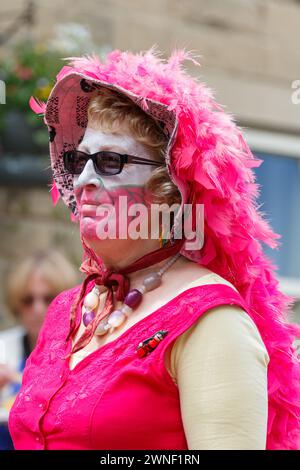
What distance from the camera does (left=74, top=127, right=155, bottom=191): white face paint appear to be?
2.19m

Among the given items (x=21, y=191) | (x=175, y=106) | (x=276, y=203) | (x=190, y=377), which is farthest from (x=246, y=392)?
(x=276, y=203)

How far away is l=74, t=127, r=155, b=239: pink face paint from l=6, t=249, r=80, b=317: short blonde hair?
1.92 meters

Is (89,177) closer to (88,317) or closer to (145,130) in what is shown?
(145,130)

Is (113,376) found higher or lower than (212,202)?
lower

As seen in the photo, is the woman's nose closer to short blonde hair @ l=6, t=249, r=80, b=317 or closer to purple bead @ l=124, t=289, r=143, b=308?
purple bead @ l=124, t=289, r=143, b=308

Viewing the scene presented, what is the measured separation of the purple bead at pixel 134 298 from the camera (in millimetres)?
2159

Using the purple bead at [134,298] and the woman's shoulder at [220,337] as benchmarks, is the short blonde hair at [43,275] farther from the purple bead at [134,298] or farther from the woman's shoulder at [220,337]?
the woman's shoulder at [220,337]

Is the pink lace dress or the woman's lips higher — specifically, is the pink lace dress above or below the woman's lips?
below

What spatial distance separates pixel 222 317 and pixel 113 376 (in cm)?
26

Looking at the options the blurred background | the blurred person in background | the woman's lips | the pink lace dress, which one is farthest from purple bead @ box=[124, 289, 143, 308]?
the blurred background

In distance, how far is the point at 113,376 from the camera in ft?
6.55

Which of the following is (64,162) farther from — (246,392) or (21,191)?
(21,191)

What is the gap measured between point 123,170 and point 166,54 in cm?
393

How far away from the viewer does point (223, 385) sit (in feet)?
6.20
